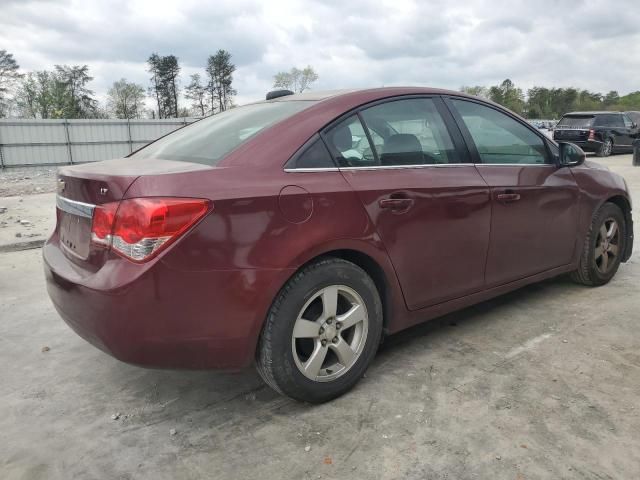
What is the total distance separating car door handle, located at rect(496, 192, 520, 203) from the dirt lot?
872mm

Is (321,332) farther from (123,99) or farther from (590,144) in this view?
(123,99)

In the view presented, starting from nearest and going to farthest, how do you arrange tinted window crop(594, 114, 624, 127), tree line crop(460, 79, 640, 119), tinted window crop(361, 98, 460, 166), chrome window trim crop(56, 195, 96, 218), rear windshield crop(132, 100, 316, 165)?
chrome window trim crop(56, 195, 96, 218) → rear windshield crop(132, 100, 316, 165) → tinted window crop(361, 98, 460, 166) → tinted window crop(594, 114, 624, 127) → tree line crop(460, 79, 640, 119)

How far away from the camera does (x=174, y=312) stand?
220cm

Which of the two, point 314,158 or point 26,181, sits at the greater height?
→ point 314,158

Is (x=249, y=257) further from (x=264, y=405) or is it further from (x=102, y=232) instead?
(x=264, y=405)

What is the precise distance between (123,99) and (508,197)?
6683 centimetres

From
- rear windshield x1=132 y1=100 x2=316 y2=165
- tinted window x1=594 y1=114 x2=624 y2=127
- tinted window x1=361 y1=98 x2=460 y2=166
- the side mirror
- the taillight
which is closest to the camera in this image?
the taillight

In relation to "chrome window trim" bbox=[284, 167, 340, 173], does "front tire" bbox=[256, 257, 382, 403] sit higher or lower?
lower

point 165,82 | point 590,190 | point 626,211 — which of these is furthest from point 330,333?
point 165,82

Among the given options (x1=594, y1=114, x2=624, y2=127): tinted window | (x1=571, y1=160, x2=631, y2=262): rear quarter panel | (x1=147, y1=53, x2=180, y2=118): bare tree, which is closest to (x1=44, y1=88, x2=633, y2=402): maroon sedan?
(x1=571, y1=160, x2=631, y2=262): rear quarter panel

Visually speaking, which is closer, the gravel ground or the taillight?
the taillight

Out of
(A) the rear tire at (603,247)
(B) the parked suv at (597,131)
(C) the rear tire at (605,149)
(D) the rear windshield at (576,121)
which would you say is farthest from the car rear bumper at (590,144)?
(A) the rear tire at (603,247)

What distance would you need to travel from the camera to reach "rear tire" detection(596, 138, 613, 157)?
1895 cm

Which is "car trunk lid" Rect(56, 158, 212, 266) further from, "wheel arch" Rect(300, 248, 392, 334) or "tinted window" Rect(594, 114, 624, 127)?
"tinted window" Rect(594, 114, 624, 127)
